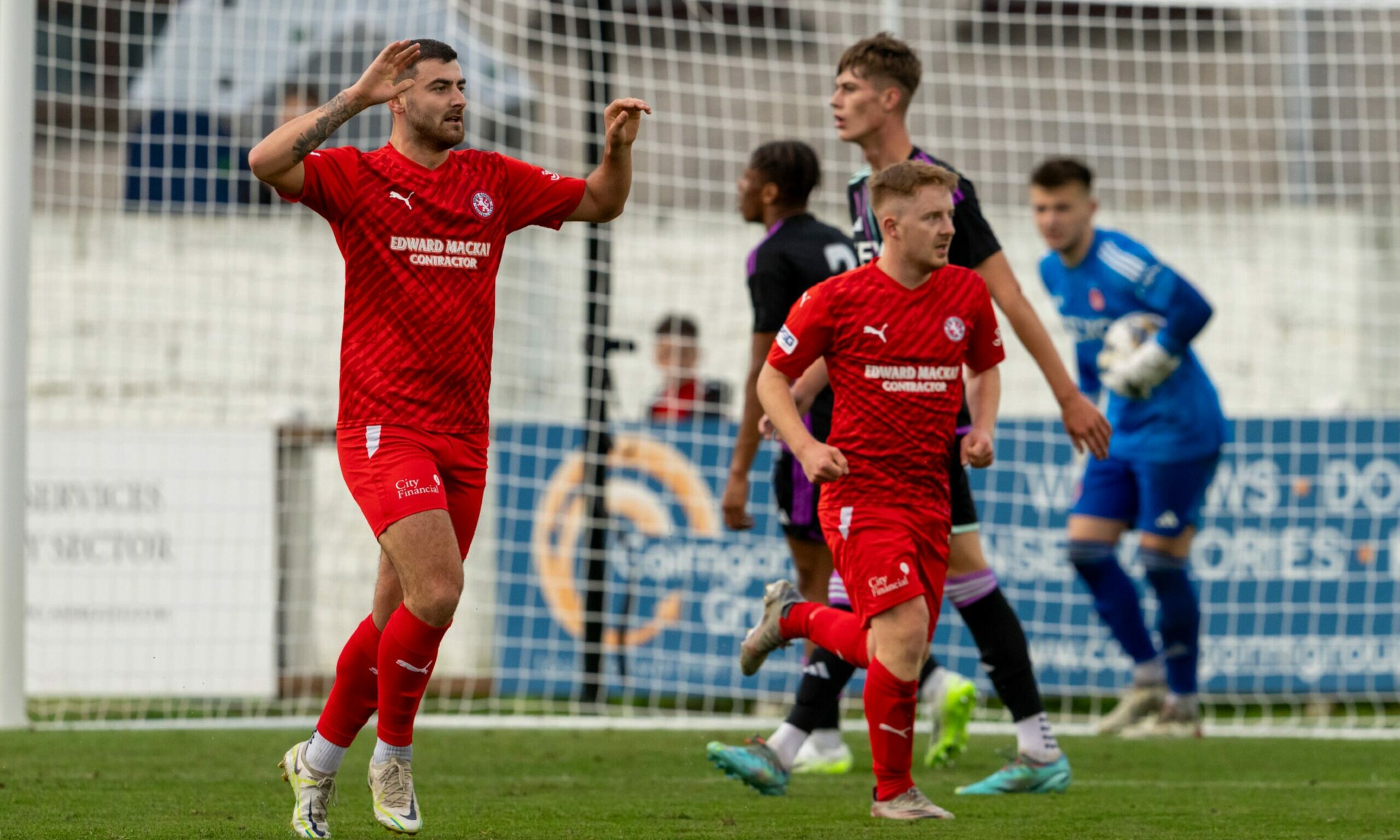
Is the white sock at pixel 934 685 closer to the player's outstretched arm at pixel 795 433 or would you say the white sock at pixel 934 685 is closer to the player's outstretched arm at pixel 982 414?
the player's outstretched arm at pixel 982 414

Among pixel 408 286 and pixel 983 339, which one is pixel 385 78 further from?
pixel 983 339

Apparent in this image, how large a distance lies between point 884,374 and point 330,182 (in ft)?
4.89

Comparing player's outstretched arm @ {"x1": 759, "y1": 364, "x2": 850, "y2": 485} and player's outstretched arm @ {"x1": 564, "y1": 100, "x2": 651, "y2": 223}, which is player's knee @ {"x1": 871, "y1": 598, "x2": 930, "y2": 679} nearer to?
player's outstretched arm @ {"x1": 759, "y1": 364, "x2": 850, "y2": 485}

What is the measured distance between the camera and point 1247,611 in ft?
28.7

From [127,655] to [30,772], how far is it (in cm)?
336

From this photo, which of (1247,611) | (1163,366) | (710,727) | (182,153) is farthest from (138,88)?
(1247,611)

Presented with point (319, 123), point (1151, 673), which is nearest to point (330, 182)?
point (319, 123)

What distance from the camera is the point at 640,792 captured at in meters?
5.07

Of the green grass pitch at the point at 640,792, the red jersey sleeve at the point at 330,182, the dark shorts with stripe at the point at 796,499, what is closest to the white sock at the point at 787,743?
the green grass pitch at the point at 640,792

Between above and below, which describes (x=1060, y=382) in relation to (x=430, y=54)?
A: below

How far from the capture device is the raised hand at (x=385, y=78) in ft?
12.2

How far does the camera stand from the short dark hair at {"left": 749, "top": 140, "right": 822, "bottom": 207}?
18.6 ft

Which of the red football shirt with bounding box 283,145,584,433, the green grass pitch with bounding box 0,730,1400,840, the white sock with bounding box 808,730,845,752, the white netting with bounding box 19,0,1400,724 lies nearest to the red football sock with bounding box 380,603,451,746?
the green grass pitch with bounding box 0,730,1400,840

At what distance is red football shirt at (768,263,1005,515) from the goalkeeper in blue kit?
2526mm
